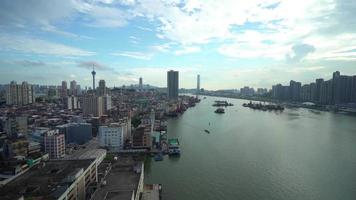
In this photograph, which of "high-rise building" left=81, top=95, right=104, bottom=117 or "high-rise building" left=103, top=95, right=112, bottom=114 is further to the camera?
"high-rise building" left=103, top=95, right=112, bottom=114

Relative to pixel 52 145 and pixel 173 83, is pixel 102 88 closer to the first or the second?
pixel 173 83

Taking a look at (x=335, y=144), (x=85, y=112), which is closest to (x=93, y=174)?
(x=335, y=144)

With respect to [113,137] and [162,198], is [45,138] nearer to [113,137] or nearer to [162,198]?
[113,137]

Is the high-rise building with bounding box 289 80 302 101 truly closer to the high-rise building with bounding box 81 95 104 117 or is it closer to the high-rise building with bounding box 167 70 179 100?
the high-rise building with bounding box 167 70 179 100

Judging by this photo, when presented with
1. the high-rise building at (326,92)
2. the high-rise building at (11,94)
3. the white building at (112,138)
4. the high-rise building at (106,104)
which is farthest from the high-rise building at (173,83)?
the white building at (112,138)

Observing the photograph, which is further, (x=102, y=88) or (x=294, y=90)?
(x=294, y=90)

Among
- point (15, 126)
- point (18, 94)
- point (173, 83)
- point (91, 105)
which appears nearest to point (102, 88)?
point (18, 94)

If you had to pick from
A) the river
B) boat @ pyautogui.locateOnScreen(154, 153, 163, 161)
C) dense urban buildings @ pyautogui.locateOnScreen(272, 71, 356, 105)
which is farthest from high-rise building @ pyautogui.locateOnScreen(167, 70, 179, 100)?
boat @ pyautogui.locateOnScreen(154, 153, 163, 161)
